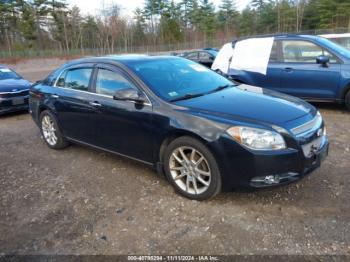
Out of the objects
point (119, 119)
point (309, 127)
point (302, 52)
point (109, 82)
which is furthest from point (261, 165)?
point (302, 52)

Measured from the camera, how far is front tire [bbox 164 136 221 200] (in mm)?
3443

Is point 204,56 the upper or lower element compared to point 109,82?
upper

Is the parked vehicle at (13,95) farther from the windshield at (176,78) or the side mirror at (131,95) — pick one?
the side mirror at (131,95)

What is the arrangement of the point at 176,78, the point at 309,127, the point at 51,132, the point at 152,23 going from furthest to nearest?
1. the point at 152,23
2. the point at 51,132
3. the point at 176,78
4. the point at 309,127

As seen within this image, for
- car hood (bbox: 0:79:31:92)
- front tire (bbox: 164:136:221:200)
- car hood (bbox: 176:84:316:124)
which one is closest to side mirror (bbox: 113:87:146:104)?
car hood (bbox: 176:84:316:124)

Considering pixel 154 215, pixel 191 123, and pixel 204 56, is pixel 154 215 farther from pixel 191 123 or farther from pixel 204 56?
pixel 204 56

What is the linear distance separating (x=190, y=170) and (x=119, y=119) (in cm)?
117

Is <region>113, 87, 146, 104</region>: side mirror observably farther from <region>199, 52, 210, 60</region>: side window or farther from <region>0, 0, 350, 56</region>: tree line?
<region>0, 0, 350, 56</region>: tree line

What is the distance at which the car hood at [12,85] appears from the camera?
8.66m

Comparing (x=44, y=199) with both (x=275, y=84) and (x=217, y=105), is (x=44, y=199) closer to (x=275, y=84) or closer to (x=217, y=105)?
(x=217, y=105)

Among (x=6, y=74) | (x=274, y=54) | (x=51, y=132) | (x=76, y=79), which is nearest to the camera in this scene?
(x=76, y=79)

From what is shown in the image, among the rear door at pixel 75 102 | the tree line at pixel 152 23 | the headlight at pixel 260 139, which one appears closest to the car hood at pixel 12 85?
the rear door at pixel 75 102

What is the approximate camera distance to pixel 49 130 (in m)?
5.77

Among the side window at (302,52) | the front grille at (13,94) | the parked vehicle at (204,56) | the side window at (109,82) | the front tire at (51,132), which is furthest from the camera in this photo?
the parked vehicle at (204,56)
